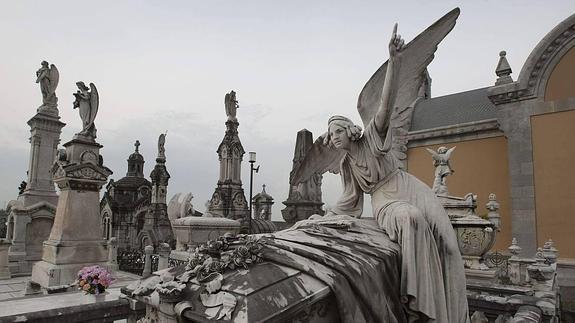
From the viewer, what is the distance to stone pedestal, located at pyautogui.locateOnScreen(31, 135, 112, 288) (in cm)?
814

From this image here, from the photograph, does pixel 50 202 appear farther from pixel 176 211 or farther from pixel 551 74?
pixel 551 74

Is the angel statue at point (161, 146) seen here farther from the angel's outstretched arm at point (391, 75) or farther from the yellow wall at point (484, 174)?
the angel's outstretched arm at point (391, 75)

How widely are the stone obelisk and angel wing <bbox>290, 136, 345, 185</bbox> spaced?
705 centimetres

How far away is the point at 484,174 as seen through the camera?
11.9 metres

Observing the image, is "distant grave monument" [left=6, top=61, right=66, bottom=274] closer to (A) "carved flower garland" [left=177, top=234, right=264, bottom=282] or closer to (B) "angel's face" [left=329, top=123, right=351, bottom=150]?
(A) "carved flower garland" [left=177, top=234, right=264, bottom=282]

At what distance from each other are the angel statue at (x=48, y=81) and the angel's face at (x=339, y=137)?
1315 centimetres

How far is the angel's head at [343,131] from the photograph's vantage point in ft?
9.98

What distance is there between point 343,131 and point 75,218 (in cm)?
816

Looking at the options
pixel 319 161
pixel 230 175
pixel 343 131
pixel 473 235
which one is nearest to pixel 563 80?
pixel 473 235

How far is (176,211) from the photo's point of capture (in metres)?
10.5

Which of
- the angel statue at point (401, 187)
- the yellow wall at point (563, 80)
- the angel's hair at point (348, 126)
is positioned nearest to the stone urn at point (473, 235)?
the angel statue at point (401, 187)

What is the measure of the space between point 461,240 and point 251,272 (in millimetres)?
5938

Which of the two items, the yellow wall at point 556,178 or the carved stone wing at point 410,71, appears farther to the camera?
the yellow wall at point 556,178

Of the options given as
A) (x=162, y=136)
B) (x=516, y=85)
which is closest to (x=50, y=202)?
(x=162, y=136)
